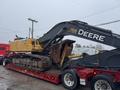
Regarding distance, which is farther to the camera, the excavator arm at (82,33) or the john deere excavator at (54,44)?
the john deere excavator at (54,44)

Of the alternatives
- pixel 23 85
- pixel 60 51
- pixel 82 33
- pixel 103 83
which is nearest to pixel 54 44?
pixel 60 51

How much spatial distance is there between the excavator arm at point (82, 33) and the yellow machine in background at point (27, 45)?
676 millimetres

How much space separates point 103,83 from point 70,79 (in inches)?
91.4

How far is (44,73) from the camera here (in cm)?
1545

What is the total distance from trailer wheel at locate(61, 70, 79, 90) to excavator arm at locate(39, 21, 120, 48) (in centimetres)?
202

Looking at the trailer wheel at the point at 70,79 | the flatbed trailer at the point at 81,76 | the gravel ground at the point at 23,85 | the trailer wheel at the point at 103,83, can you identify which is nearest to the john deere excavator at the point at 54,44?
the flatbed trailer at the point at 81,76

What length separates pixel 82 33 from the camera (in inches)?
539

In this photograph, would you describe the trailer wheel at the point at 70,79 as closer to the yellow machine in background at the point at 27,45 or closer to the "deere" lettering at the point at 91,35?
the "deere" lettering at the point at 91,35

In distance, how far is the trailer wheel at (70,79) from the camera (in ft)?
42.5

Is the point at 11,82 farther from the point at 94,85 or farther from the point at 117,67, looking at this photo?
the point at 117,67

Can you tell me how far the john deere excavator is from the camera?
12.9 meters

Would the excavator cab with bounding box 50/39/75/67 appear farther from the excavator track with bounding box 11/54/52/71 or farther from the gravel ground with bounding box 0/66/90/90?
the gravel ground with bounding box 0/66/90/90

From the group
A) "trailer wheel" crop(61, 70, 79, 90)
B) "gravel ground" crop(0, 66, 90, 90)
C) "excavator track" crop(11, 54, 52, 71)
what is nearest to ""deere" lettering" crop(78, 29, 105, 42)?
"trailer wheel" crop(61, 70, 79, 90)

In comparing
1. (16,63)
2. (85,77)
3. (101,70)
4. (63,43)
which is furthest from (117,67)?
(16,63)
